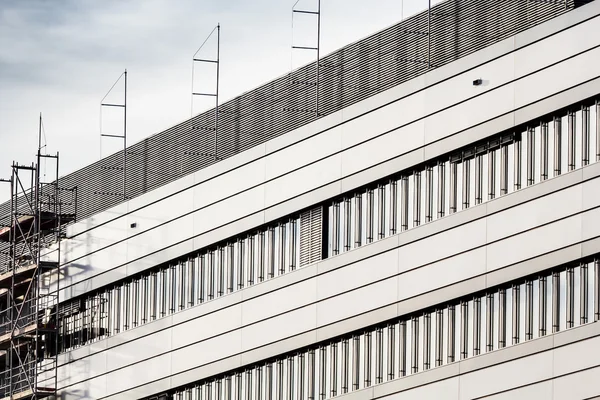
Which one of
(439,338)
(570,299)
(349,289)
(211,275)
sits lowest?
(570,299)

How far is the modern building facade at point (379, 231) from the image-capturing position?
135 ft

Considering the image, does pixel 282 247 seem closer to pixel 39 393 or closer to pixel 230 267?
pixel 230 267

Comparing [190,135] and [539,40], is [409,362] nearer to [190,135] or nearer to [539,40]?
[539,40]

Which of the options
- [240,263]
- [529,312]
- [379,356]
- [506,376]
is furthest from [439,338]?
[240,263]

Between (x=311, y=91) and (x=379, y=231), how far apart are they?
20.4 ft

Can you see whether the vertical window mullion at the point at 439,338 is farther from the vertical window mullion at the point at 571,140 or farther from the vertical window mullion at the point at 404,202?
the vertical window mullion at the point at 571,140

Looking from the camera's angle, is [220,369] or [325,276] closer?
[325,276]

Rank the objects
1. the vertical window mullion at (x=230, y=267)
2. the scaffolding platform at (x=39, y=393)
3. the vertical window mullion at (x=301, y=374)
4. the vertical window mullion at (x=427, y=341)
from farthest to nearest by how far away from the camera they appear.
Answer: the scaffolding platform at (x=39, y=393), the vertical window mullion at (x=230, y=267), the vertical window mullion at (x=301, y=374), the vertical window mullion at (x=427, y=341)

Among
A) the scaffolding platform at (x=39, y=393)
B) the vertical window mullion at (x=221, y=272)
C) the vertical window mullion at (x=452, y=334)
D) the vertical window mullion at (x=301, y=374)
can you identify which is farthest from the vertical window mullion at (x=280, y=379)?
the scaffolding platform at (x=39, y=393)

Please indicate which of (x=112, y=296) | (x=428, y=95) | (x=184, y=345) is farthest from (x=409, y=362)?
(x=112, y=296)

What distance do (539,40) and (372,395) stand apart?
39.4ft

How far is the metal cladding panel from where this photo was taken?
44438 millimetres

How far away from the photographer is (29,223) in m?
66.4

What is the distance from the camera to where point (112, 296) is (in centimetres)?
6091
